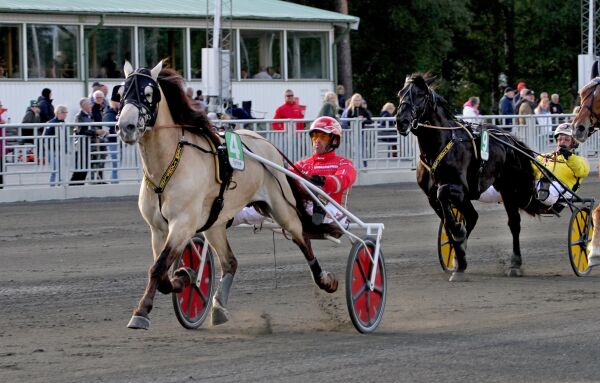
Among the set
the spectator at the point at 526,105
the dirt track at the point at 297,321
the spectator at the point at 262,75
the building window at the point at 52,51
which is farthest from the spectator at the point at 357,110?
the spectator at the point at 262,75

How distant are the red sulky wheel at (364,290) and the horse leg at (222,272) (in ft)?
3.03

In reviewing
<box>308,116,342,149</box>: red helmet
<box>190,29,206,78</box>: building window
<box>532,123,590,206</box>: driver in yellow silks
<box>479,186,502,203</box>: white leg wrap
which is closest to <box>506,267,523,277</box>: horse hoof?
<box>479,186,502,203</box>: white leg wrap

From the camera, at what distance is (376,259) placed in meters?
8.59

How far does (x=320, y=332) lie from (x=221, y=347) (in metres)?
0.85

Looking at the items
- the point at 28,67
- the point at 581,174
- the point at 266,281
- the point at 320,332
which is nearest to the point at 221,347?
the point at 320,332

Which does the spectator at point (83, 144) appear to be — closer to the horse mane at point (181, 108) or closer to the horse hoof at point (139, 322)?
the horse mane at point (181, 108)

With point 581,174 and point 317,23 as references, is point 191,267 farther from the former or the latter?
point 317,23

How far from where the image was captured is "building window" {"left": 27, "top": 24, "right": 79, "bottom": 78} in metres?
28.3

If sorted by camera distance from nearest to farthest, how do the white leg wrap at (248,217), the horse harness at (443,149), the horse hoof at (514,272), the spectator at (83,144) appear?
the white leg wrap at (248,217) < the horse harness at (443,149) < the horse hoof at (514,272) < the spectator at (83,144)

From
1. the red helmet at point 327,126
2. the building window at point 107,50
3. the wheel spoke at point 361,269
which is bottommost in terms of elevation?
the wheel spoke at point 361,269

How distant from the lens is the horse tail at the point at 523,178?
1206cm

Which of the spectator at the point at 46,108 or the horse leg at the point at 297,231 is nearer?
the horse leg at the point at 297,231

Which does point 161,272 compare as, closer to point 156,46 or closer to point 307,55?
point 156,46

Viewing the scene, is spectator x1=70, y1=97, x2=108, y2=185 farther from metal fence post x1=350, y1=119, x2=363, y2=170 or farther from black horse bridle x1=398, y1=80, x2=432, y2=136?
black horse bridle x1=398, y1=80, x2=432, y2=136
